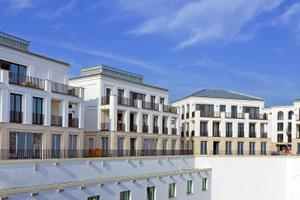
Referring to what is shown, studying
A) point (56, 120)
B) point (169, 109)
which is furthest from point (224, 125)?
point (56, 120)

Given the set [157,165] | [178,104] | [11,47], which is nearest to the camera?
[11,47]

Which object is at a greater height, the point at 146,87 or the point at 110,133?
the point at 146,87

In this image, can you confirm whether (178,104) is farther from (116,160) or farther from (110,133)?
(116,160)

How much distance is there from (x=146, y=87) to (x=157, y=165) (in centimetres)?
1254

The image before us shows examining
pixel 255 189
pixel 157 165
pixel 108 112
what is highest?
pixel 108 112

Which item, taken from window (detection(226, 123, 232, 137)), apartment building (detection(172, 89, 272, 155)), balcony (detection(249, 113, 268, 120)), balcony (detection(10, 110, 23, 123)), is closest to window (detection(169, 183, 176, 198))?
balcony (detection(10, 110, 23, 123))

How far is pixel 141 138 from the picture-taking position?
40125 millimetres

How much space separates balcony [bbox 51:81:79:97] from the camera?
29.6m

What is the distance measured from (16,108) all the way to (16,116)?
0.59 metres

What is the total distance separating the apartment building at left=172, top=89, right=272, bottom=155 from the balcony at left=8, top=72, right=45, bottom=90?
2786 centimetres

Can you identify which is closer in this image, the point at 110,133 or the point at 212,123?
the point at 110,133

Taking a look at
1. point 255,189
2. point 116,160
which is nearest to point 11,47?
point 116,160

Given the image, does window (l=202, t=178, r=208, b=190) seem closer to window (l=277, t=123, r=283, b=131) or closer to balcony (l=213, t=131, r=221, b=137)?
balcony (l=213, t=131, r=221, b=137)

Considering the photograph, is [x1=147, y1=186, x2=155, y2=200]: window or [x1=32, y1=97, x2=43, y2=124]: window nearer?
[x1=32, y1=97, x2=43, y2=124]: window
